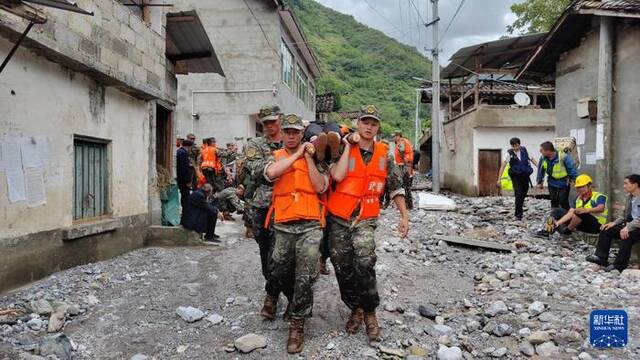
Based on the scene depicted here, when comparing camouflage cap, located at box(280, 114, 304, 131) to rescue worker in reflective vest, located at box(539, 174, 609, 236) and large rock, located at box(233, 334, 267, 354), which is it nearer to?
large rock, located at box(233, 334, 267, 354)

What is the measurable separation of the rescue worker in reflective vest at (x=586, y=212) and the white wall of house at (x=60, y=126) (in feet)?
23.6

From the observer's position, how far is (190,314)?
14.5ft

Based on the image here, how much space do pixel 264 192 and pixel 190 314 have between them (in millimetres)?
1350

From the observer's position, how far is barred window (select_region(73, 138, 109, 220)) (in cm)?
609

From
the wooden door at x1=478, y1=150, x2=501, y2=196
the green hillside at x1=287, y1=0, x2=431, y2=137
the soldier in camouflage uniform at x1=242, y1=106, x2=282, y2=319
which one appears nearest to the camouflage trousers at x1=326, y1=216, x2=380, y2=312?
the soldier in camouflage uniform at x1=242, y1=106, x2=282, y2=319

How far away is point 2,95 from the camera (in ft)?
14.8

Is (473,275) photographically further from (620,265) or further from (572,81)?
(572,81)

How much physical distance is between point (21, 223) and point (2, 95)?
4.19 feet

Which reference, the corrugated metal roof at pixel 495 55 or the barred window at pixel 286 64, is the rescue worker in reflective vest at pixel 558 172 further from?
the barred window at pixel 286 64

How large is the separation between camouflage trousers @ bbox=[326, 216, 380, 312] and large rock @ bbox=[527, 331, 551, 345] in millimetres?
1393

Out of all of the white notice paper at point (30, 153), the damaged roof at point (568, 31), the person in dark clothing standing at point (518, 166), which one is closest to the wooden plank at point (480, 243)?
the person in dark clothing standing at point (518, 166)

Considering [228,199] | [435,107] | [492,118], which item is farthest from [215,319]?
[492,118]

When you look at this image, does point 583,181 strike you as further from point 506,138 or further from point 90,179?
point 506,138

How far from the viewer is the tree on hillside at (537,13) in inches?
871
